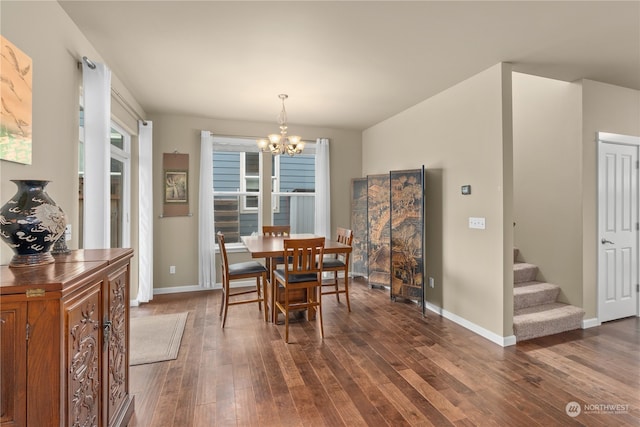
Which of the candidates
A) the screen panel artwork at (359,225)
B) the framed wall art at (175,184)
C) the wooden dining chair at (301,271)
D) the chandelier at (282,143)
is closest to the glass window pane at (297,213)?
the screen panel artwork at (359,225)

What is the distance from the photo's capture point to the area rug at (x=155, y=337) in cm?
279

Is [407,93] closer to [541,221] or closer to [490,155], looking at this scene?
[490,155]

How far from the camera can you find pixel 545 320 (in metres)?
3.23

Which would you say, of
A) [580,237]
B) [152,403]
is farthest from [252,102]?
[580,237]

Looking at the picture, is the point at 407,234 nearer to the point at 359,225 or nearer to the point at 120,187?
the point at 359,225

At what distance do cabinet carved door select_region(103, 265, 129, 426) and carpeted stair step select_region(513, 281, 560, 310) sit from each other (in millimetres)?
3735

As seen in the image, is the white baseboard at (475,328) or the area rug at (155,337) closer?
the area rug at (155,337)

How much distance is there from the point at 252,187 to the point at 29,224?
4021 millimetres

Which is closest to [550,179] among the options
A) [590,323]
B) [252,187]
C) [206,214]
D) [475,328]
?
[590,323]

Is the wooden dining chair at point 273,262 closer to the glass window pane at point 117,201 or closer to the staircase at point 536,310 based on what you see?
the glass window pane at point 117,201

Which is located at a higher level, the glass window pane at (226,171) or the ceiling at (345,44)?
the ceiling at (345,44)

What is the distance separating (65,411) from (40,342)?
0.29 metres

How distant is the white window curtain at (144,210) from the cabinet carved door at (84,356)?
309 centimetres

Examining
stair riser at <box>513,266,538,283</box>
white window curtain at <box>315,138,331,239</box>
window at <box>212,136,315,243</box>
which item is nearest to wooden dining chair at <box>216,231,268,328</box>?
window at <box>212,136,315,243</box>
